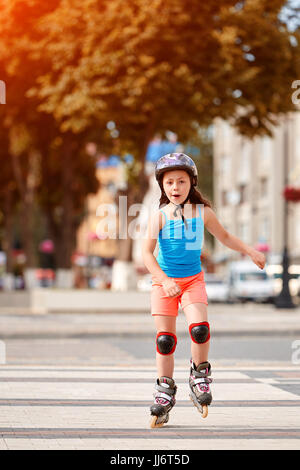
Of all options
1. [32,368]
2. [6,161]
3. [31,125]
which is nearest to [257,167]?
[6,161]

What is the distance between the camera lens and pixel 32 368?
34.6 ft

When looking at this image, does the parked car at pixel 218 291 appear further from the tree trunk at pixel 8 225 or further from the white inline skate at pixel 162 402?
the white inline skate at pixel 162 402

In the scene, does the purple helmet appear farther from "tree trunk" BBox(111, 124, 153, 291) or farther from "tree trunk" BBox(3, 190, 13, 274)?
"tree trunk" BBox(3, 190, 13, 274)

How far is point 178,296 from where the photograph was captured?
668 cm

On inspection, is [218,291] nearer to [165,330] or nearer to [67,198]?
[67,198]

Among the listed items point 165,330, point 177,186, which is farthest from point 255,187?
point 165,330

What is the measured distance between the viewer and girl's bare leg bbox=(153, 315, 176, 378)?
661 cm

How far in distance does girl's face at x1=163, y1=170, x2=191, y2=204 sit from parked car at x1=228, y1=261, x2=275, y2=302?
40.0 m

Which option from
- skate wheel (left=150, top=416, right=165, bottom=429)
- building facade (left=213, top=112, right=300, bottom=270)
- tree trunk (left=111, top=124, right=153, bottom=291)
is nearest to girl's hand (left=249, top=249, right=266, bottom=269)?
skate wheel (left=150, top=416, right=165, bottom=429)

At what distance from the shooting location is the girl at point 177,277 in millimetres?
6578

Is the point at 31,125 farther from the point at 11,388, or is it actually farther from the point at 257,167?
the point at 257,167

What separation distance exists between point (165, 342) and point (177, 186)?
3.28ft

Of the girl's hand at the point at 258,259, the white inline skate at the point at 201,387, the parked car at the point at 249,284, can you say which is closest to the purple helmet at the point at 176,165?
the girl's hand at the point at 258,259

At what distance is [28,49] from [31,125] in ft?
12.9
